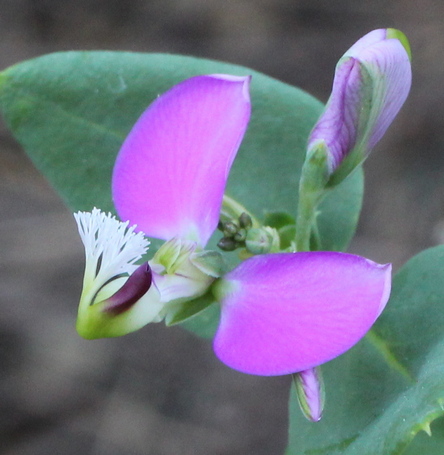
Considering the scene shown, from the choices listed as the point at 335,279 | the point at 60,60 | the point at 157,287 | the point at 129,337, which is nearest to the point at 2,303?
the point at 129,337

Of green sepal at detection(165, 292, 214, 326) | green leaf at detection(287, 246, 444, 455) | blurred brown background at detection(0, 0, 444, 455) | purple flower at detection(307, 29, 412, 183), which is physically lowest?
blurred brown background at detection(0, 0, 444, 455)

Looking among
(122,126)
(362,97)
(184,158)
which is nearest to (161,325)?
(122,126)

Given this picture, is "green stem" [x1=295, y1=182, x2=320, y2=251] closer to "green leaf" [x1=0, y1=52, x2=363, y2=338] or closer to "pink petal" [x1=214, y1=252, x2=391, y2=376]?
"pink petal" [x1=214, y1=252, x2=391, y2=376]

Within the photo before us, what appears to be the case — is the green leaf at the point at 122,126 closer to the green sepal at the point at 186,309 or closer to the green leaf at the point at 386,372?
the green leaf at the point at 386,372

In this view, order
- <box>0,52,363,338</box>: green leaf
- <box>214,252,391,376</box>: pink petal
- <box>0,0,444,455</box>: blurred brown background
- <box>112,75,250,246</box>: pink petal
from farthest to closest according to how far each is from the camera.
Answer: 1. <box>0,0,444,455</box>: blurred brown background
2. <box>0,52,363,338</box>: green leaf
3. <box>112,75,250,246</box>: pink petal
4. <box>214,252,391,376</box>: pink petal

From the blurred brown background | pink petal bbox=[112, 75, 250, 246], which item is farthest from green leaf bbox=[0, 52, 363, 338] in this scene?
the blurred brown background

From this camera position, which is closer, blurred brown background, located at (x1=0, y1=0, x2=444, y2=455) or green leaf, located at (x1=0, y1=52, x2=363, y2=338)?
green leaf, located at (x1=0, y1=52, x2=363, y2=338)

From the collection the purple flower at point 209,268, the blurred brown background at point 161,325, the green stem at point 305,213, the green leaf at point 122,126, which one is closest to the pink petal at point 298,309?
the purple flower at point 209,268
